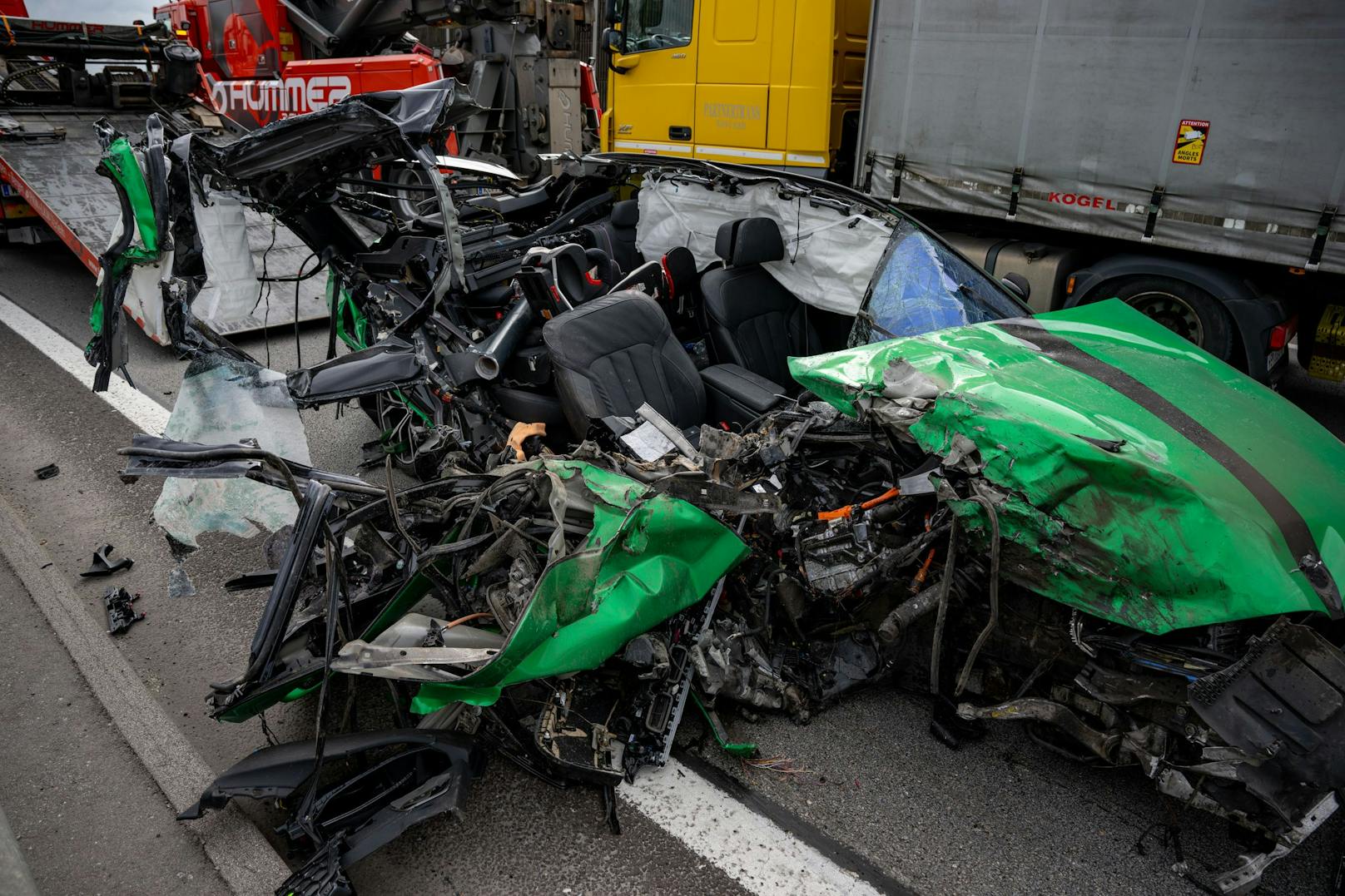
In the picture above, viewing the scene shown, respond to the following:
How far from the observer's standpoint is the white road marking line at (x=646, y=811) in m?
2.65

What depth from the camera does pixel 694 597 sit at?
9.44 ft

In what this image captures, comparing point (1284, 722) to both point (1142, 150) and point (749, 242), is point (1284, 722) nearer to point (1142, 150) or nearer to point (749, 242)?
point (749, 242)

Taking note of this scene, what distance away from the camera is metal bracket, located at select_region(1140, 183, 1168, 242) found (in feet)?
19.0

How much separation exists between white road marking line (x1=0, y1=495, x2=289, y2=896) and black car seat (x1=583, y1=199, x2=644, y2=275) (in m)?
3.75

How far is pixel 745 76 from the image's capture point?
7605 millimetres

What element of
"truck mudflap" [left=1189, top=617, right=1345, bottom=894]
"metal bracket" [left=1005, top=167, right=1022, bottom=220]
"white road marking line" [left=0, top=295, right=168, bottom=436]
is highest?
"metal bracket" [left=1005, top=167, right=1022, bottom=220]

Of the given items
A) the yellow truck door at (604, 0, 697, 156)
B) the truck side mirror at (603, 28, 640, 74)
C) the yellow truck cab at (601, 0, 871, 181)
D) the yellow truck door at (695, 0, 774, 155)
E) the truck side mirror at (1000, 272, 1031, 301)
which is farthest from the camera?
the truck side mirror at (603, 28, 640, 74)

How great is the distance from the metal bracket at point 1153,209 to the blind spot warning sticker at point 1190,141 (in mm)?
202

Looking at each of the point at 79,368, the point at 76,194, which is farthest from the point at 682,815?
the point at 76,194

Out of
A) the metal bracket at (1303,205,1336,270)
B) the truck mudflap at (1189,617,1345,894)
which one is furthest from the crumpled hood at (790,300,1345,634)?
the metal bracket at (1303,205,1336,270)

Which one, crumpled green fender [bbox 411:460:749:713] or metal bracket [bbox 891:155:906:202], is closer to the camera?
crumpled green fender [bbox 411:460:749:713]

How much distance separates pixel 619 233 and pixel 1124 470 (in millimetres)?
4194

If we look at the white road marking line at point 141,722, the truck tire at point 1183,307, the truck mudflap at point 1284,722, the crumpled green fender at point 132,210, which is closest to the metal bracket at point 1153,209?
the truck tire at point 1183,307

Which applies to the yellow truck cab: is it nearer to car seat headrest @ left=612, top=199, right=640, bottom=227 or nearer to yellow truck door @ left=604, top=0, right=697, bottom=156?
yellow truck door @ left=604, top=0, right=697, bottom=156
